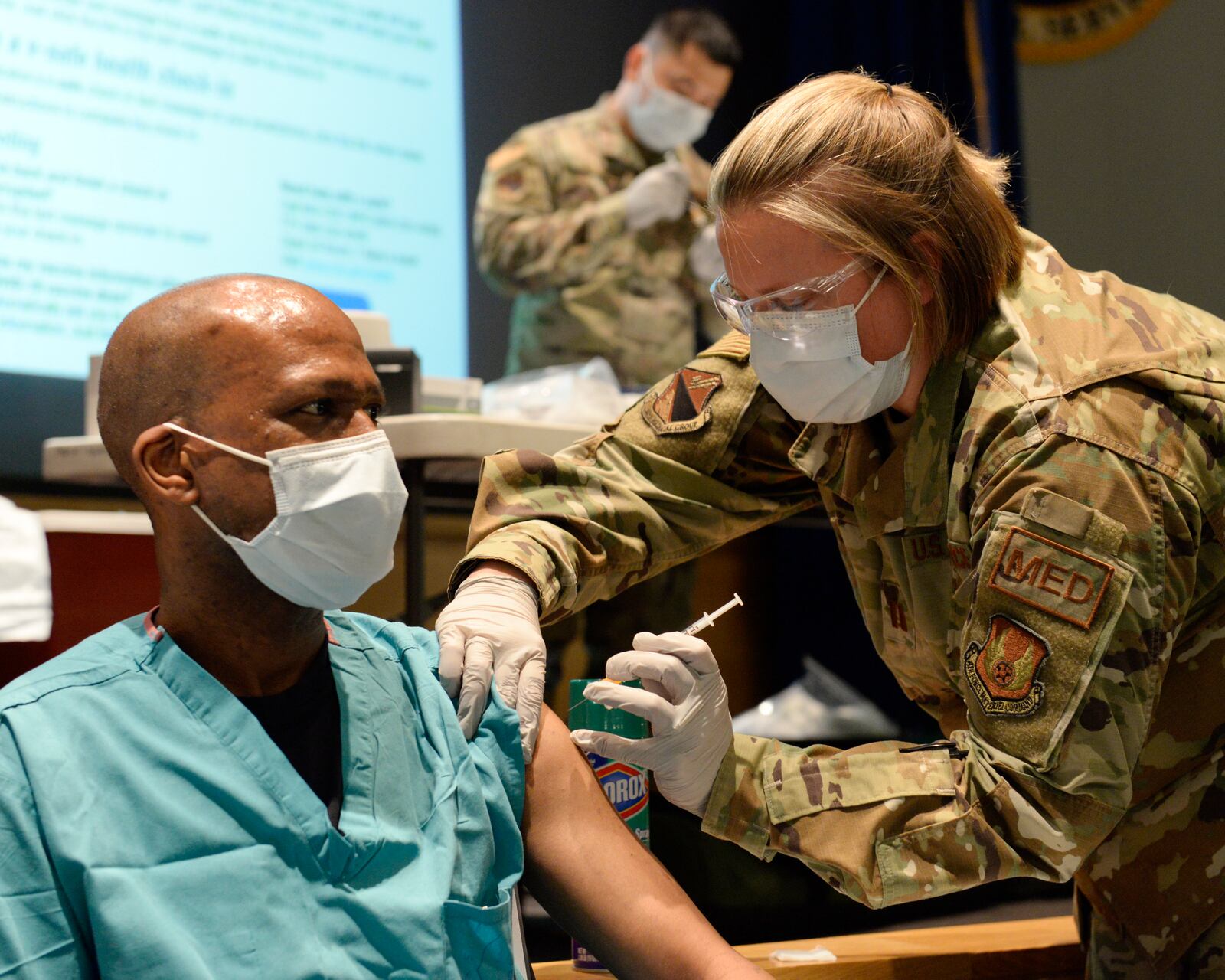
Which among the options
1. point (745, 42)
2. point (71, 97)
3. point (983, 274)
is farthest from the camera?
point (745, 42)

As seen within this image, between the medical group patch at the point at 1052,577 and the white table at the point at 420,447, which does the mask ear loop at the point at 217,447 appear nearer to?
the medical group patch at the point at 1052,577

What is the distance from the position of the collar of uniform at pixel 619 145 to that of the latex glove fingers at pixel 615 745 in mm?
2935

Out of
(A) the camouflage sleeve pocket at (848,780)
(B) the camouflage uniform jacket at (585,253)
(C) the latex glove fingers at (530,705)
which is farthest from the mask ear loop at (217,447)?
(B) the camouflage uniform jacket at (585,253)

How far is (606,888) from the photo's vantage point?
1.30m

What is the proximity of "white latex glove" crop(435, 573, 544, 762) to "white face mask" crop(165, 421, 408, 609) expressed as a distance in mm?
159

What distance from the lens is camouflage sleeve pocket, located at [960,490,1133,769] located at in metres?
1.35

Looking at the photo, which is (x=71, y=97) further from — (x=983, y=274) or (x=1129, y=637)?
(x=1129, y=637)

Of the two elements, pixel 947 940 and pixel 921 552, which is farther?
pixel 947 940

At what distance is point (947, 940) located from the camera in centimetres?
199

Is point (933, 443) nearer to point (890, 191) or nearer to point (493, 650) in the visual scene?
point (890, 191)

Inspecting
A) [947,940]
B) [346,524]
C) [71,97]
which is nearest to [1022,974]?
[947,940]

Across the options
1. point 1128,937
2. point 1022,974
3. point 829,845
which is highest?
point 829,845

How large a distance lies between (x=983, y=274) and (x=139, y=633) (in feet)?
3.47

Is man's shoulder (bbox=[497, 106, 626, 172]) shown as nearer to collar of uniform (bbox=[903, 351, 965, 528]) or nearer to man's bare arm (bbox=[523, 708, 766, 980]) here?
collar of uniform (bbox=[903, 351, 965, 528])
